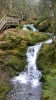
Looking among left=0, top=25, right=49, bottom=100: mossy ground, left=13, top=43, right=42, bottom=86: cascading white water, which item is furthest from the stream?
left=0, top=25, right=49, bottom=100: mossy ground

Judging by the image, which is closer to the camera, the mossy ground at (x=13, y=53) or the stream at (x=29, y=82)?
the stream at (x=29, y=82)

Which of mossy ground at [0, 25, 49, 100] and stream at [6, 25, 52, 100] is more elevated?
mossy ground at [0, 25, 49, 100]

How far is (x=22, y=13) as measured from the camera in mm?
46875

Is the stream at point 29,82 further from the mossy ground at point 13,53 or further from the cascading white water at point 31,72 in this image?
the mossy ground at point 13,53

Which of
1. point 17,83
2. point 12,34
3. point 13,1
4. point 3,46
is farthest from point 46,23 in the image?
point 13,1

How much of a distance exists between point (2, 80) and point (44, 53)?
17.1 ft

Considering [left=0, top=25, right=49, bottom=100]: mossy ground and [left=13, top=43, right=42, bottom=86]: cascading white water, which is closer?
[left=13, top=43, right=42, bottom=86]: cascading white water

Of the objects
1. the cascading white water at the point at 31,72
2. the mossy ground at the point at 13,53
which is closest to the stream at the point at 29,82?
the cascading white water at the point at 31,72

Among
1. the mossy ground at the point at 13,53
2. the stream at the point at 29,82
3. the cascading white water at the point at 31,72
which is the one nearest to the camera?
the stream at the point at 29,82

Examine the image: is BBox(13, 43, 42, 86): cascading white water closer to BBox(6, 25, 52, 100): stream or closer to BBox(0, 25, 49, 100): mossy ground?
BBox(6, 25, 52, 100): stream

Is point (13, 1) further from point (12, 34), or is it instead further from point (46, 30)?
point (12, 34)

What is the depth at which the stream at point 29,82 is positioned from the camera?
11664mm

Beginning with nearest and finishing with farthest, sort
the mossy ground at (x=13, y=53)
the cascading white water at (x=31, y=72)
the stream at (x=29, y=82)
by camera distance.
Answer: the stream at (x=29, y=82)
the cascading white water at (x=31, y=72)
the mossy ground at (x=13, y=53)

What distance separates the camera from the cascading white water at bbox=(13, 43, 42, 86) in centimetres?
1394
